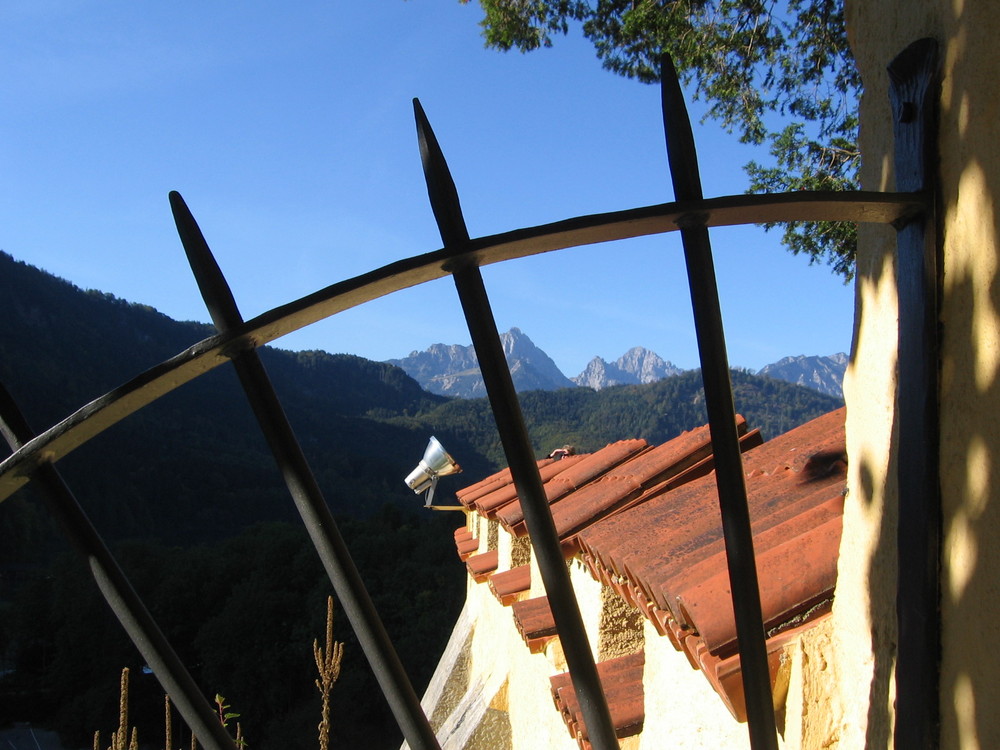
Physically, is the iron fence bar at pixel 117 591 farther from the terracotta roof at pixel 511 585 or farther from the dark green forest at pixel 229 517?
the terracotta roof at pixel 511 585

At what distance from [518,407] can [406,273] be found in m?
0.20

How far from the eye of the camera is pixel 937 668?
0.85 m

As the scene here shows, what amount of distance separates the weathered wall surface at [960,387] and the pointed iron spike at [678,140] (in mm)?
299

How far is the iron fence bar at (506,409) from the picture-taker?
0.83 m

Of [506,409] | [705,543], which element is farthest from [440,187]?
[705,543]

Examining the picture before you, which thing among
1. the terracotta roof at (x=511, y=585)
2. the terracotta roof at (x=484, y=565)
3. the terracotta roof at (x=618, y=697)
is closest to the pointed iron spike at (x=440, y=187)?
the terracotta roof at (x=618, y=697)

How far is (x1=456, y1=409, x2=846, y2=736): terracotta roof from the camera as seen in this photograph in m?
1.41

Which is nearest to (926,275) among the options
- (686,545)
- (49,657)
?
(686,545)

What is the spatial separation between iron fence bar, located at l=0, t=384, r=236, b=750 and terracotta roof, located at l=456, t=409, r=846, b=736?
3.03 feet

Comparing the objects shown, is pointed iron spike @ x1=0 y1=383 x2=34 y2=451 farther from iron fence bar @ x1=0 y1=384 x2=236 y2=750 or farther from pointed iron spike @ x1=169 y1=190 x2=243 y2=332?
pointed iron spike @ x1=169 y1=190 x2=243 y2=332

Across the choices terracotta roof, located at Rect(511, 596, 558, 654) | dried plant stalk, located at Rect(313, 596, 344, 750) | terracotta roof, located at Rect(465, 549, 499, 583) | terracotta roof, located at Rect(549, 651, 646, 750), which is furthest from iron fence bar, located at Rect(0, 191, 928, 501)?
terracotta roof, located at Rect(465, 549, 499, 583)

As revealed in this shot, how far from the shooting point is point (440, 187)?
0.83 meters

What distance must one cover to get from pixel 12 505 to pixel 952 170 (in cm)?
1386

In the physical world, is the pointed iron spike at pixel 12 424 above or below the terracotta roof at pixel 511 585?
above
